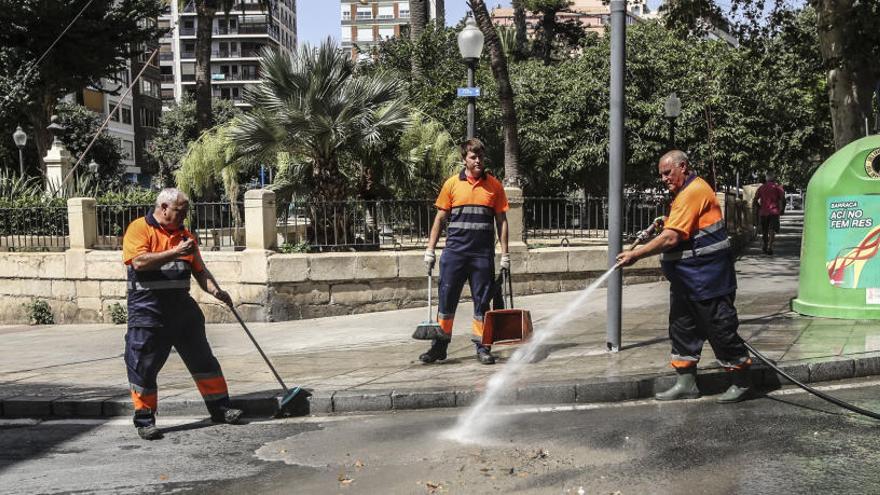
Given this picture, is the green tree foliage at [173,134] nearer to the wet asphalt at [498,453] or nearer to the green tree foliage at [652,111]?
the green tree foliage at [652,111]

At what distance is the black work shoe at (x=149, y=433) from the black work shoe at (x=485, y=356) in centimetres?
284

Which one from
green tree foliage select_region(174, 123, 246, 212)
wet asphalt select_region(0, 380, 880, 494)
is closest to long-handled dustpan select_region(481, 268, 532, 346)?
wet asphalt select_region(0, 380, 880, 494)

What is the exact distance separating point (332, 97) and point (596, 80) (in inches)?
676

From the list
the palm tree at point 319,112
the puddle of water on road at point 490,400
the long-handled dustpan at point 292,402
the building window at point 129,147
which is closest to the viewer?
the puddle of water on road at point 490,400

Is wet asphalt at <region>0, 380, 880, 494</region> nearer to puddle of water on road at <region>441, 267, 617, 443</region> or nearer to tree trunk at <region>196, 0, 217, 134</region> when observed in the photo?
puddle of water on road at <region>441, 267, 617, 443</region>

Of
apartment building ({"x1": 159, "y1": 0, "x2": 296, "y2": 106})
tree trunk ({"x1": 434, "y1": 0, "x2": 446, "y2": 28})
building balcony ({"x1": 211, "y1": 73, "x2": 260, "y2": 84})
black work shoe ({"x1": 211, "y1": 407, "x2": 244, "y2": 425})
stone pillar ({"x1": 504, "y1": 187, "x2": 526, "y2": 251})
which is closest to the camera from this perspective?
black work shoe ({"x1": 211, "y1": 407, "x2": 244, "y2": 425})

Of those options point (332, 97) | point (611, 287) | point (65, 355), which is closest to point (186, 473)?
point (611, 287)

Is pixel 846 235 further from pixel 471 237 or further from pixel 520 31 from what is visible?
pixel 520 31

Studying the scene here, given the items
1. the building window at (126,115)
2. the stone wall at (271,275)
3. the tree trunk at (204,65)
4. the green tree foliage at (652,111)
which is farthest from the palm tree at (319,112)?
the building window at (126,115)

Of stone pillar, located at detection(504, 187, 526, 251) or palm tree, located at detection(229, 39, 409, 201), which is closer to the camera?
stone pillar, located at detection(504, 187, 526, 251)

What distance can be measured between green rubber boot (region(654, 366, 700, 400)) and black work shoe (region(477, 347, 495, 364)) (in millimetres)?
1700

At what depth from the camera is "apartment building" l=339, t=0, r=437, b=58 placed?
294 feet

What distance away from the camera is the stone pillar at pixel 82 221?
12.8 metres

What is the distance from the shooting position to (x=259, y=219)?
38.0ft
